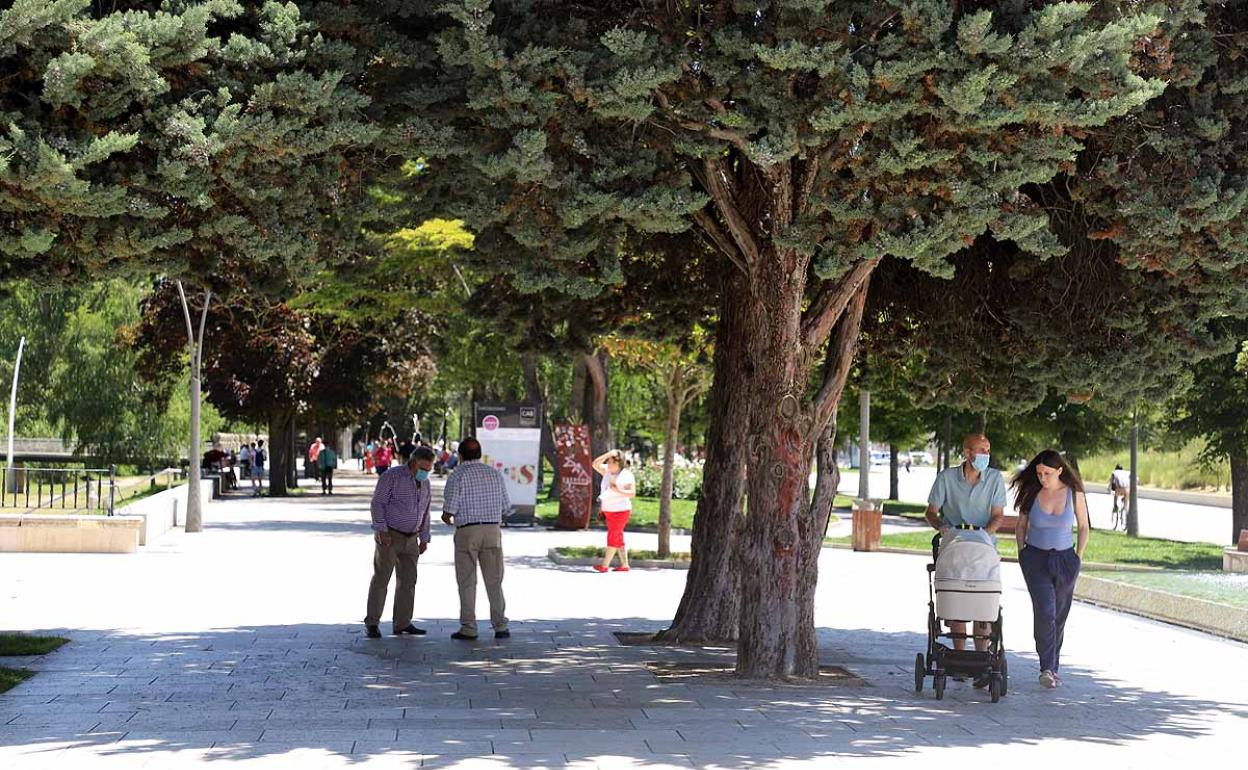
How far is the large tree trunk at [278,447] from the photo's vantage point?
152 ft

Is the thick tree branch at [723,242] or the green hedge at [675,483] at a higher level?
the thick tree branch at [723,242]

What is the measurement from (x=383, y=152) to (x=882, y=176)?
3.22 meters

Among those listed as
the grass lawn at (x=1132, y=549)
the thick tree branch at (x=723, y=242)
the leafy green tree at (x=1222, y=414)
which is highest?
the thick tree branch at (x=723, y=242)

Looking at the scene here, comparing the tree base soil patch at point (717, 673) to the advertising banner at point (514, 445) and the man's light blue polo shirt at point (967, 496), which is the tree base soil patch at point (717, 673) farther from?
the advertising banner at point (514, 445)

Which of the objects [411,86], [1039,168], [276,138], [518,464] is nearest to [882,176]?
[1039,168]

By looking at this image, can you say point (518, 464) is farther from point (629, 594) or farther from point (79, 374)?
point (79, 374)

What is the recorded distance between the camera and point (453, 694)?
1073cm

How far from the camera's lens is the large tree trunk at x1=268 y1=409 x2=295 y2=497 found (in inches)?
1827

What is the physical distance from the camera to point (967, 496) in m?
11.5

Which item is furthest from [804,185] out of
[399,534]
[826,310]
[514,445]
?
[514,445]

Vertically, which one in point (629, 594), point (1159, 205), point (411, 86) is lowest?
point (629, 594)

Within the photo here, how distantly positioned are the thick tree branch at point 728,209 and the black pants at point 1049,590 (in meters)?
3.03

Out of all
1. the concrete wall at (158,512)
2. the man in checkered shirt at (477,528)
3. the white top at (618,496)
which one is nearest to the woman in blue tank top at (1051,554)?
the man in checkered shirt at (477,528)

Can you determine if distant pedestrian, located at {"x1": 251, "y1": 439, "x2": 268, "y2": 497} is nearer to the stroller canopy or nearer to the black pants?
the black pants
